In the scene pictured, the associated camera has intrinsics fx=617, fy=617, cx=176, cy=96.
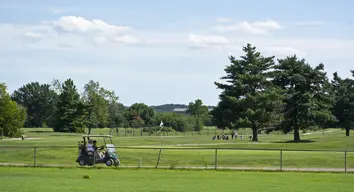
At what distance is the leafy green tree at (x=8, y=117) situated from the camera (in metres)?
82.9

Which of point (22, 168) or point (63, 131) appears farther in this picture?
point (63, 131)

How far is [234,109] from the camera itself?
9100 cm

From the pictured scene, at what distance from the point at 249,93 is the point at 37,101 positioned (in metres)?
101

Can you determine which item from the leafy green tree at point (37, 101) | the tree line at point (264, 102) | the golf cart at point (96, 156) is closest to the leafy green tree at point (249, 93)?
the tree line at point (264, 102)

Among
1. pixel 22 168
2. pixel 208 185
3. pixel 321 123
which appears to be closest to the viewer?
pixel 208 185

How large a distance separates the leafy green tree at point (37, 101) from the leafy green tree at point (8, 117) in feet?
286

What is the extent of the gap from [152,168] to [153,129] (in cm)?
9921

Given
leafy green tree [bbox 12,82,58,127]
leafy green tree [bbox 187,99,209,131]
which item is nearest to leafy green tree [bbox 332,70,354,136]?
leafy green tree [bbox 187,99,209,131]

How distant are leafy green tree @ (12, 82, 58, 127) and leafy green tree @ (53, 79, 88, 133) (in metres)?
58.2

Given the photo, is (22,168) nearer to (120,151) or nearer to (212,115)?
(120,151)

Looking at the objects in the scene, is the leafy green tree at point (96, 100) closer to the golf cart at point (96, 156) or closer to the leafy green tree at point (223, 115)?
the leafy green tree at point (223, 115)

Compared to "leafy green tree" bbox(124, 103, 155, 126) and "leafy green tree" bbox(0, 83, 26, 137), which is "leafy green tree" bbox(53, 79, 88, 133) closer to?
"leafy green tree" bbox(0, 83, 26, 137)

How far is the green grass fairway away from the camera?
23.5 m

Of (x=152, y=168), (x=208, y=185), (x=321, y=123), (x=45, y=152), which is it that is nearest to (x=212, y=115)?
(x=321, y=123)
